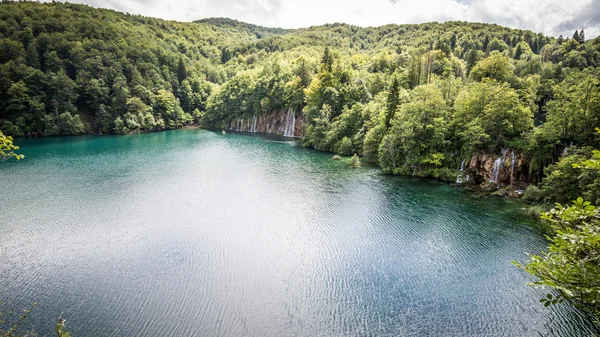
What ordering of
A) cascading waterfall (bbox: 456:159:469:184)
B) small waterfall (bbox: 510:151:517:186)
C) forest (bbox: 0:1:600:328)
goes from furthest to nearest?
cascading waterfall (bbox: 456:159:469:184) → small waterfall (bbox: 510:151:517:186) → forest (bbox: 0:1:600:328)

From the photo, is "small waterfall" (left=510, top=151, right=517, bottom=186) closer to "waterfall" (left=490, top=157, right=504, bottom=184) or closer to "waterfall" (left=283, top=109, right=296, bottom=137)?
"waterfall" (left=490, top=157, right=504, bottom=184)

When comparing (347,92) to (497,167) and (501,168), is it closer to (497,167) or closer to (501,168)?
(497,167)

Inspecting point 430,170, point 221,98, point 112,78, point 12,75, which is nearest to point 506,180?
point 430,170

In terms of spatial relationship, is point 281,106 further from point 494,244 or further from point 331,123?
point 494,244

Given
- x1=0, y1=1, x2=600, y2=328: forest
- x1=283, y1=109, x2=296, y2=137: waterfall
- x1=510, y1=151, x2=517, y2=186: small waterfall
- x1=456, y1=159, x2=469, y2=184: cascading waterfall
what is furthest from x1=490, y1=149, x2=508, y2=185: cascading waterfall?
x1=283, y1=109, x2=296, y2=137: waterfall

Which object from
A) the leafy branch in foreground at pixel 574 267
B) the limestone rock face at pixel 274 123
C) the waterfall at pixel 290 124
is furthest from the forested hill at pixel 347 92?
the leafy branch in foreground at pixel 574 267

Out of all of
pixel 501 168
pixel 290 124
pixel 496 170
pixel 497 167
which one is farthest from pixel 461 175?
pixel 290 124
